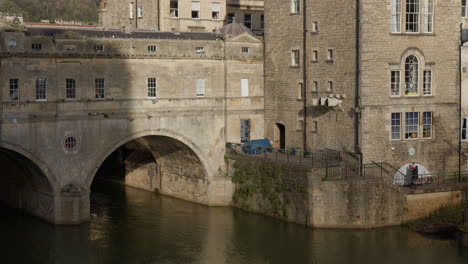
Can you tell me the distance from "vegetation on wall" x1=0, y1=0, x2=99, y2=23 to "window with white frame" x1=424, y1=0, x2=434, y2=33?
50156mm

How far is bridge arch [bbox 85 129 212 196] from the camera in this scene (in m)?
40.6

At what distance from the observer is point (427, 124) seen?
40156 mm

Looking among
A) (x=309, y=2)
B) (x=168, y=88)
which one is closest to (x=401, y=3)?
(x=309, y=2)

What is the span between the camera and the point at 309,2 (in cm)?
4112

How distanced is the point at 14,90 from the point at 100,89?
4.36m

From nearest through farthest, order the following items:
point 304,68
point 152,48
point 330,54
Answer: point 152,48 → point 330,54 → point 304,68

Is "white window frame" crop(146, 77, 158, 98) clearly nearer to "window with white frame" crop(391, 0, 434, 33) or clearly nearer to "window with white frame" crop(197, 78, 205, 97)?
"window with white frame" crop(197, 78, 205, 97)

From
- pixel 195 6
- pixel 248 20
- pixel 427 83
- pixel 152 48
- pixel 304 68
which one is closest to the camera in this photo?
pixel 427 83

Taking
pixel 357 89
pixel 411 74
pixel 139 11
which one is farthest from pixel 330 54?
pixel 139 11

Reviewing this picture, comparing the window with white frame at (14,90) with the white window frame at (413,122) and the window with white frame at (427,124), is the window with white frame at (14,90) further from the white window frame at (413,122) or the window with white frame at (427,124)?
the window with white frame at (427,124)

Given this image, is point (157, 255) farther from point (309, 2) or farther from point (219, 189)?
point (309, 2)

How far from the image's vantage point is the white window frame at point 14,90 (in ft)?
118

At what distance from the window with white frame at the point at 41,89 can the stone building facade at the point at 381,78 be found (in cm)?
1336

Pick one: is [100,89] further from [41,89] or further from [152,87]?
[41,89]
